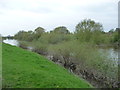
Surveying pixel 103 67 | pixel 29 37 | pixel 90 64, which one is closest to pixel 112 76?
pixel 103 67

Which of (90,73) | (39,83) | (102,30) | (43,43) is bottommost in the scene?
(90,73)

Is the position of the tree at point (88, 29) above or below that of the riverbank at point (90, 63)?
above

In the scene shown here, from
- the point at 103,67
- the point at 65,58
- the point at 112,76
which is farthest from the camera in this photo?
the point at 65,58

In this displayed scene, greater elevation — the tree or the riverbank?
the tree

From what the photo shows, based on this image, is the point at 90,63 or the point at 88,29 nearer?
the point at 90,63

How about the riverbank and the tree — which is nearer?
the riverbank

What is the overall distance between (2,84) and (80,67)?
31.3ft

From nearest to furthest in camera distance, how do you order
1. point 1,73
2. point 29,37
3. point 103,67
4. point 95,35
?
point 1,73 → point 103,67 → point 95,35 → point 29,37

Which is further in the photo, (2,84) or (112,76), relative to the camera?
(112,76)

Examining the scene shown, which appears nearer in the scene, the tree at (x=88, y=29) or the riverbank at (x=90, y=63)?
the riverbank at (x=90, y=63)

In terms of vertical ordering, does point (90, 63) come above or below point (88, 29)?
below

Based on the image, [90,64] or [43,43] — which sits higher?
[43,43]

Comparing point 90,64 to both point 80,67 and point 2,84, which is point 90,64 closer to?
point 80,67

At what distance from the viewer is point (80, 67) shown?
45.6 ft
